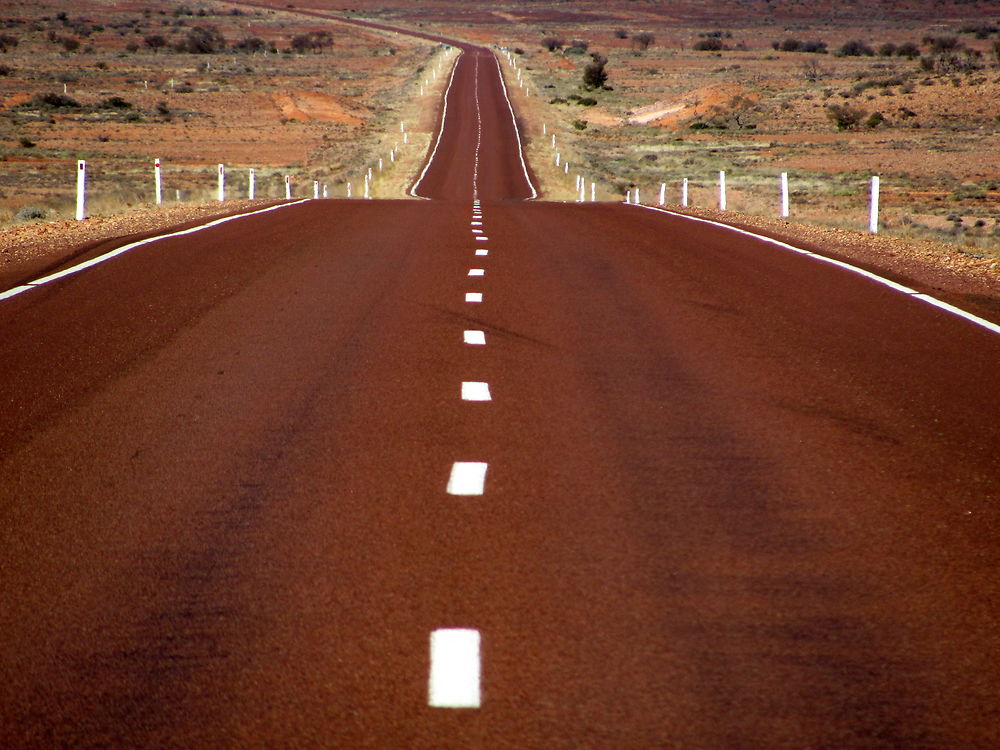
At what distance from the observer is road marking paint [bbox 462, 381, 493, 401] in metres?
7.69

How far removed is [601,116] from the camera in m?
94.1

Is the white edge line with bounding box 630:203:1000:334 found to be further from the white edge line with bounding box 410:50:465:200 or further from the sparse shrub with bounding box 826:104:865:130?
the sparse shrub with bounding box 826:104:865:130

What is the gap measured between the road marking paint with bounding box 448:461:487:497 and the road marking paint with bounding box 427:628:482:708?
155 centimetres

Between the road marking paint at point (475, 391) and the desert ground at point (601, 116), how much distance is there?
27.8ft

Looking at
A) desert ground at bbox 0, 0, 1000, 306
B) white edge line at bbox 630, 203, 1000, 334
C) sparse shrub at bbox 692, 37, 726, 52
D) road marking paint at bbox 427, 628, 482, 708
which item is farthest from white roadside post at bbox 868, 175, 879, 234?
sparse shrub at bbox 692, 37, 726, 52

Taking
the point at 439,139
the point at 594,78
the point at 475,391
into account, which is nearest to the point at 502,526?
the point at 475,391

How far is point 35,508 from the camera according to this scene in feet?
18.3

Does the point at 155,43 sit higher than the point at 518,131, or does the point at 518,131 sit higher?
the point at 155,43

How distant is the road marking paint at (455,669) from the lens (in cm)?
382

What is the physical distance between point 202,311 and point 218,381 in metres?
2.86

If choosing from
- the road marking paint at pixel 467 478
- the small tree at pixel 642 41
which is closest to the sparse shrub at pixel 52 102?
the small tree at pixel 642 41

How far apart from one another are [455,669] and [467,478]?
6.80 feet

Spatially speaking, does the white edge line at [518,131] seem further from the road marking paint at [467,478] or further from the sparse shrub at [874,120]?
the road marking paint at [467,478]

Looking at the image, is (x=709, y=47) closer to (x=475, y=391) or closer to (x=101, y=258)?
(x=101, y=258)
